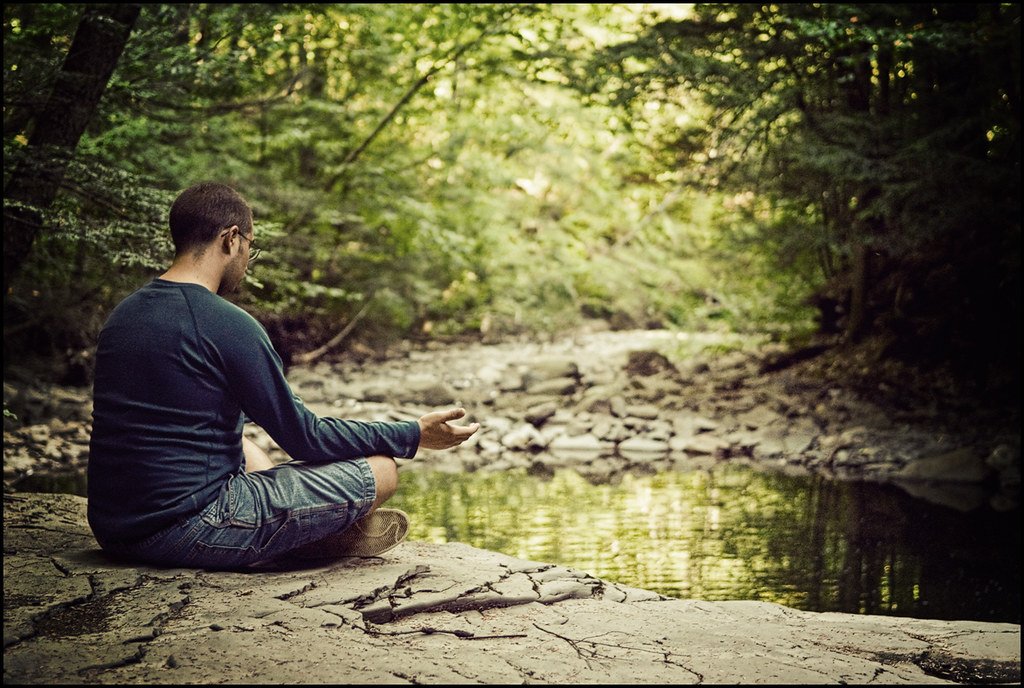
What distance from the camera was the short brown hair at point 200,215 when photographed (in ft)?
9.89

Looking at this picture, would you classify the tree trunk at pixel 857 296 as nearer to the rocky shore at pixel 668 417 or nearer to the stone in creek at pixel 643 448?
the rocky shore at pixel 668 417

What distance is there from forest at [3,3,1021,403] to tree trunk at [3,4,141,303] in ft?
0.05

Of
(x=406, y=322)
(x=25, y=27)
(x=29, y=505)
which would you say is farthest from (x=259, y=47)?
(x=406, y=322)

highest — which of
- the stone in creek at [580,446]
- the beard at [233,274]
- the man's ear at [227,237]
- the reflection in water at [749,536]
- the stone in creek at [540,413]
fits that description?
the man's ear at [227,237]

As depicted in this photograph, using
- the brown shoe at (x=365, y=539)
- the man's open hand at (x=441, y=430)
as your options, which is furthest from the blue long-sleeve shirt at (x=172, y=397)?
the brown shoe at (x=365, y=539)

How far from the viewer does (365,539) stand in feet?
11.4

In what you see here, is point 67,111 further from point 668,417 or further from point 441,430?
point 668,417

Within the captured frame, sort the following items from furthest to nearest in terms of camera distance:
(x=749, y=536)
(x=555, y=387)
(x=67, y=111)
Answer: (x=555, y=387), (x=749, y=536), (x=67, y=111)

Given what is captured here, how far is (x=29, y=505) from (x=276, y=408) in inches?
82.9

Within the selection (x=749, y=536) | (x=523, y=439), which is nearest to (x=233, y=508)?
(x=749, y=536)

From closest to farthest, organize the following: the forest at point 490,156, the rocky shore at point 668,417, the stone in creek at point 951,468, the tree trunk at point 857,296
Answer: the forest at point 490,156
the stone in creek at point 951,468
the rocky shore at point 668,417
the tree trunk at point 857,296

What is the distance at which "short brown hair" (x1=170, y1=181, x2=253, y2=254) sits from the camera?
3.02 meters

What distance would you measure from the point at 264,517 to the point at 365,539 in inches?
20.0

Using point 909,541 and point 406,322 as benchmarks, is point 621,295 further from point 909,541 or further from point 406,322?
point 909,541
